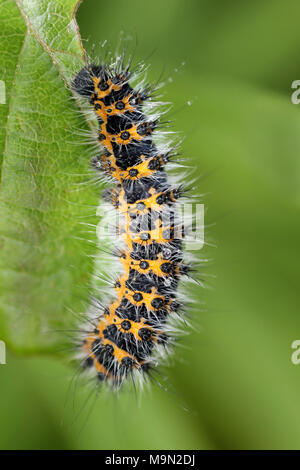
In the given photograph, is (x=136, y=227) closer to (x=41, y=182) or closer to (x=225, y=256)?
(x=41, y=182)

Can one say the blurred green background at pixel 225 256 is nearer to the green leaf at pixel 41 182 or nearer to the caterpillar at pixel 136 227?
the caterpillar at pixel 136 227

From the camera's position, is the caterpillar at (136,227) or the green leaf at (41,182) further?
the caterpillar at (136,227)

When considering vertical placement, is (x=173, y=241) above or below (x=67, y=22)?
below

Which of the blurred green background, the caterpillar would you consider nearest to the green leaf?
the caterpillar

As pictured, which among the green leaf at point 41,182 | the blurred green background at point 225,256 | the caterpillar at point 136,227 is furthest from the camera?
the blurred green background at point 225,256

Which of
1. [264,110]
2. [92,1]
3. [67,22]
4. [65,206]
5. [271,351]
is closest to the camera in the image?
[67,22]

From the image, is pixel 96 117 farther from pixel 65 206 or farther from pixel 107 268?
pixel 107 268

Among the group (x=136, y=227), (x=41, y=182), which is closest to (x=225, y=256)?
(x=136, y=227)

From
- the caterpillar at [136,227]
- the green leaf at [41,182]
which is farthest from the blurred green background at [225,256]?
the green leaf at [41,182]

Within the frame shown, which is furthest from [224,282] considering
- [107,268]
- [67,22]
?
[67,22]
